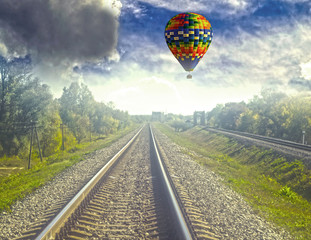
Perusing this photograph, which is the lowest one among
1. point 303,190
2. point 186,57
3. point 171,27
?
point 303,190

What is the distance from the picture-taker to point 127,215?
6.22 meters

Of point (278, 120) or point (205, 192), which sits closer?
point (205, 192)

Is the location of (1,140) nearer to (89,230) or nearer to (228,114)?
(89,230)

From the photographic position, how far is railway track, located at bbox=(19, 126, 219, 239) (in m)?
5.12

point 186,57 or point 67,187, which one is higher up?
point 186,57

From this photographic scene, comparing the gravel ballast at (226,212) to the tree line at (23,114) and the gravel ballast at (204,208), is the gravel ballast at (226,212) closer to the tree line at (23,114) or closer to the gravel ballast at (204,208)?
the gravel ballast at (204,208)

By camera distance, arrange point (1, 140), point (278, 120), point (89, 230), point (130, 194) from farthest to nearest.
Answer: point (278, 120) → point (1, 140) → point (130, 194) → point (89, 230)

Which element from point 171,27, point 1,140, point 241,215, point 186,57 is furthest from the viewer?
point 1,140

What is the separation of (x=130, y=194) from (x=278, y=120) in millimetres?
36121

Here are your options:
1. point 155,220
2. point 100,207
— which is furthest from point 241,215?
point 100,207

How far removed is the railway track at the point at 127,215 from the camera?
16.8 feet

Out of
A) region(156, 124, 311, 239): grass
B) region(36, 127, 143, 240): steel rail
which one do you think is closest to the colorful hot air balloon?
region(156, 124, 311, 239): grass

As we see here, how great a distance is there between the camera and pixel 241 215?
6535mm

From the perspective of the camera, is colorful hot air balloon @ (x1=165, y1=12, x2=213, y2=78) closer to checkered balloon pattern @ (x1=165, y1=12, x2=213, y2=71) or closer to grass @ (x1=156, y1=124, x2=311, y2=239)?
checkered balloon pattern @ (x1=165, y1=12, x2=213, y2=71)
